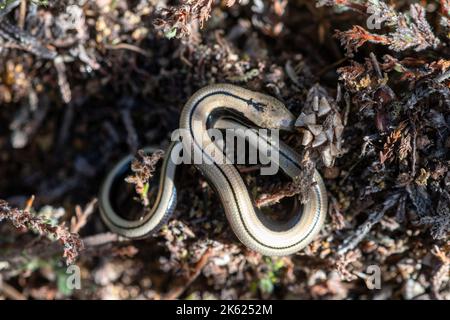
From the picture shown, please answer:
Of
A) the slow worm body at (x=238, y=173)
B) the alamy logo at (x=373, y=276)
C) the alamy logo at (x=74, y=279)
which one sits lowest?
the alamy logo at (x=373, y=276)

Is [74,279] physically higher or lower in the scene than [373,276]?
higher

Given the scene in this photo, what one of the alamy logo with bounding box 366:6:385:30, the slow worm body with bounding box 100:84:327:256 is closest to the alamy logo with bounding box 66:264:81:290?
the slow worm body with bounding box 100:84:327:256

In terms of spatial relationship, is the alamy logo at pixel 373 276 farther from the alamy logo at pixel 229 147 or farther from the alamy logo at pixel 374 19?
the alamy logo at pixel 374 19

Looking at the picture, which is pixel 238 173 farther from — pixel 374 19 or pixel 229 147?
pixel 374 19

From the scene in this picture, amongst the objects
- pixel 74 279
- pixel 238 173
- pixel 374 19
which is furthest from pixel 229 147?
pixel 74 279


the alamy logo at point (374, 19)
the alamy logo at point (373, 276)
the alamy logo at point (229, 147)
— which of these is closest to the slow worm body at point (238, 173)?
the alamy logo at point (229, 147)

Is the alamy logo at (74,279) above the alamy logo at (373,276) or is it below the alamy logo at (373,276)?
above

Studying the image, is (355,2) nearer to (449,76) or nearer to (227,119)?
(449,76)

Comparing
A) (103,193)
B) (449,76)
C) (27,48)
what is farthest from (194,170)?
(449,76)

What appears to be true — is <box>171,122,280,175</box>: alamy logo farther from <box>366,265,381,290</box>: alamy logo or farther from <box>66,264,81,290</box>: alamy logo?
<box>66,264,81,290</box>: alamy logo
